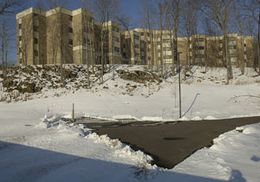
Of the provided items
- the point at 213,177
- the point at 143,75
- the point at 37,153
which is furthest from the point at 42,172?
the point at 143,75

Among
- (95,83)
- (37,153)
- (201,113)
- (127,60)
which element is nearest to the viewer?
(37,153)

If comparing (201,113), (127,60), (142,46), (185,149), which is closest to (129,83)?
(201,113)

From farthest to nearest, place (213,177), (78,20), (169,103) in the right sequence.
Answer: (78,20)
(169,103)
(213,177)

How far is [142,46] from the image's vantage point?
59.5m

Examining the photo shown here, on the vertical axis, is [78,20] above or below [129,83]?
above

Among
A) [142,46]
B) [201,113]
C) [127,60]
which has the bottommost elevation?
[201,113]

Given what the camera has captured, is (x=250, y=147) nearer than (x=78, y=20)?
Yes

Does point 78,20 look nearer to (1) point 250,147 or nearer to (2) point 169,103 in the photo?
(2) point 169,103

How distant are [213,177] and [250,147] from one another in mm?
Answer: 3291

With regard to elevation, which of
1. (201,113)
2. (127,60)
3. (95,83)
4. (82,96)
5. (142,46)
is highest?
(142,46)

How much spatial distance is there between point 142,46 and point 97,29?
19862 millimetres

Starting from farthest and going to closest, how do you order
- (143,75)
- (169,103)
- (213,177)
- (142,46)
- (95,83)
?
1. (142,46)
2. (143,75)
3. (95,83)
4. (169,103)
5. (213,177)

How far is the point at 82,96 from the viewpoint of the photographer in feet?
74.7

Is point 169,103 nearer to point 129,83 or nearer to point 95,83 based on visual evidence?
point 129,83
